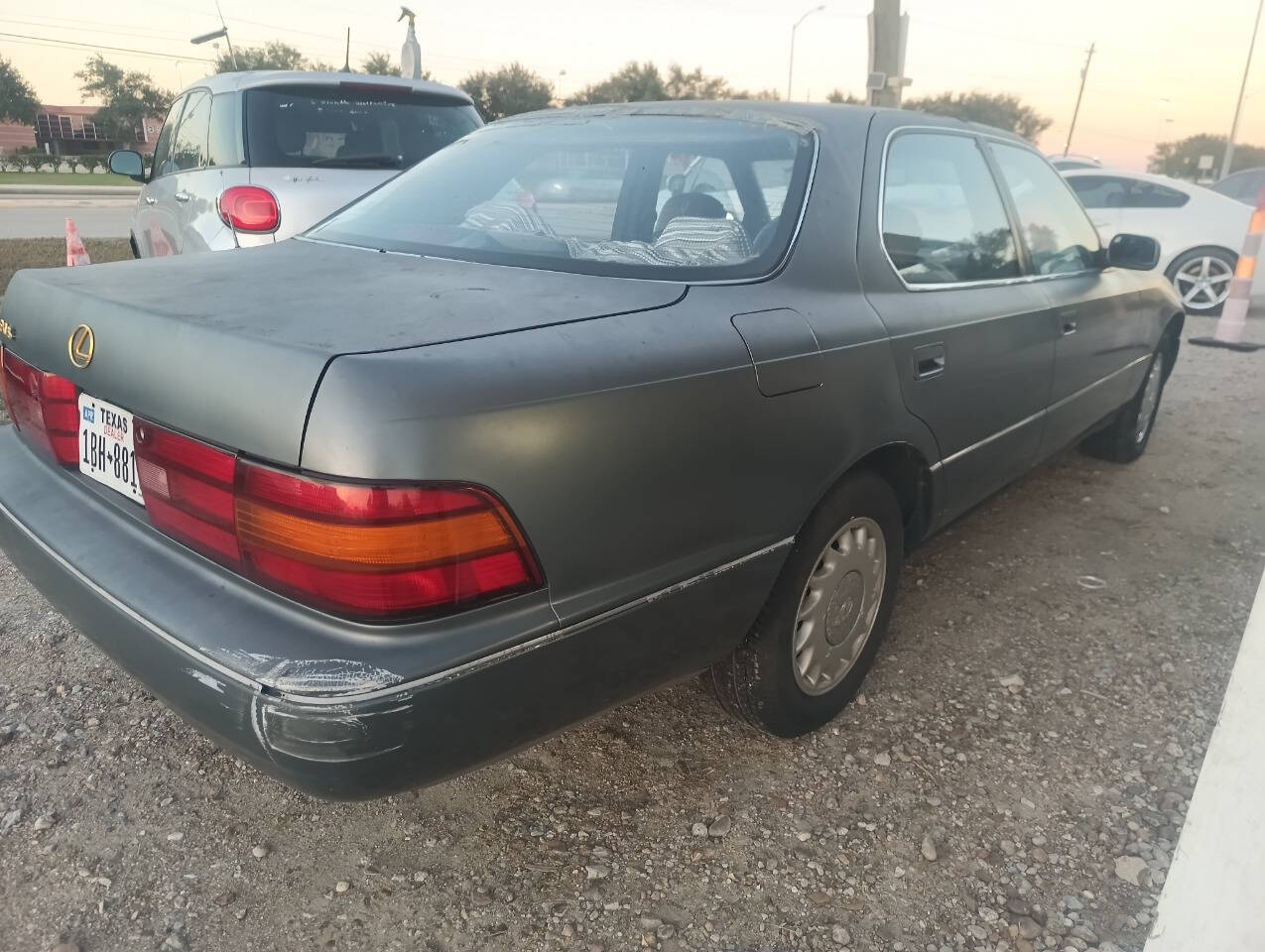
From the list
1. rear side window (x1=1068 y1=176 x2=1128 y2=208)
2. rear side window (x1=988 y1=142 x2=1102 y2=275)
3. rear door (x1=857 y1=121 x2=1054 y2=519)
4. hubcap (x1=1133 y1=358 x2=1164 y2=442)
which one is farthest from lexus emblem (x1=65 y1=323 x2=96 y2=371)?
rear side window (x1=1068 y1=176 x2=1128 y2=208)

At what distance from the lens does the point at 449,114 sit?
552cm

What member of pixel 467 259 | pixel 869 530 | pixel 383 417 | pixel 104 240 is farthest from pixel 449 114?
pixel 104 240

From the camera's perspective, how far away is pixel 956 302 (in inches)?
98.9

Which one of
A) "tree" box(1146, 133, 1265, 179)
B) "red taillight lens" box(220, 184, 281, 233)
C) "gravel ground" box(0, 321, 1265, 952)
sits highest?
"tree" box(1146, 133, 1265, 179)

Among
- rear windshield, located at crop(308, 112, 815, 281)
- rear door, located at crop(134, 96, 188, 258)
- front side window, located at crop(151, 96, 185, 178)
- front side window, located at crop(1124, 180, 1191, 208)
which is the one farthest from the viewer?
front side window, located at crop(1124, 180, 1191, 208)

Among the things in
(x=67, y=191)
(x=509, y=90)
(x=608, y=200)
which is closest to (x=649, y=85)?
(x=509, y=90)

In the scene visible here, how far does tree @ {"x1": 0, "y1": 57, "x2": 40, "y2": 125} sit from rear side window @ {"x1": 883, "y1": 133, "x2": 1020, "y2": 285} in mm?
60470

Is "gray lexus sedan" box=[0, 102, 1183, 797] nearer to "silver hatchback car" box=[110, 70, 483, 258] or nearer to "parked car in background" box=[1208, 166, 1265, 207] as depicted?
"silver hatchback car" box=[110, 70, 483, 258]

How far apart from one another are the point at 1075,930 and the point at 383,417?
5.40ft

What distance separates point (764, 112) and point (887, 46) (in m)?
6.39

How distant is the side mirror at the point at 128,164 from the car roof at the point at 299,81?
0.82 m

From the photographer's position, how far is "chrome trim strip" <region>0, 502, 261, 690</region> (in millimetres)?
1370

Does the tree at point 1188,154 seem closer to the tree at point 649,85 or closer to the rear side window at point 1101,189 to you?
the tree at point 649,85

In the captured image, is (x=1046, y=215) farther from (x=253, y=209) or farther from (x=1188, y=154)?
(x=1188, y=154)
